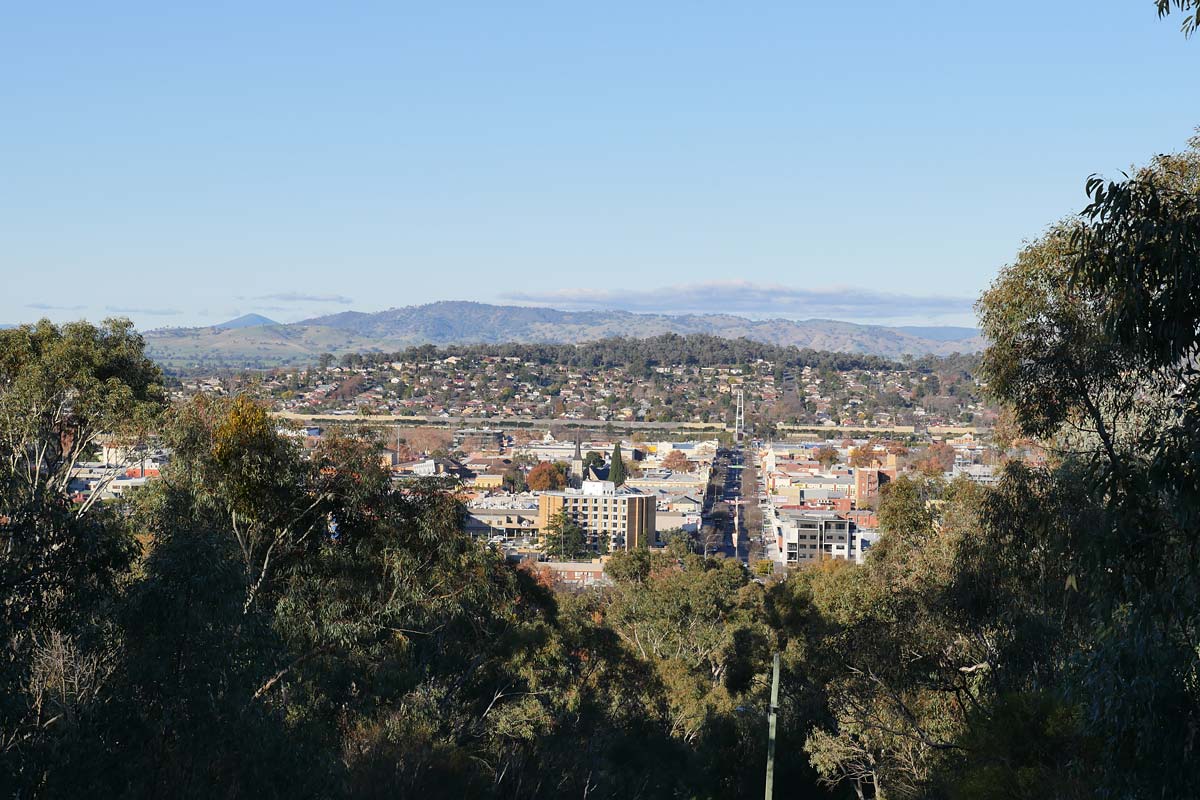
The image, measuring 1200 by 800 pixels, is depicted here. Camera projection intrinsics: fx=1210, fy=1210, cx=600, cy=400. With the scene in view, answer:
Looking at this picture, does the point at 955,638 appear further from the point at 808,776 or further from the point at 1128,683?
the point at 1128,683

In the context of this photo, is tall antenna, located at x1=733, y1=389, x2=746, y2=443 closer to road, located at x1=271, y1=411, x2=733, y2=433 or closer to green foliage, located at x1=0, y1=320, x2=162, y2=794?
road, located at x1=271, y1=411, x2=733, y2=433

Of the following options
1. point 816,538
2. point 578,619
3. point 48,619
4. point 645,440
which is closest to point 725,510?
point 816,538

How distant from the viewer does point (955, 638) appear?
30.7 ft

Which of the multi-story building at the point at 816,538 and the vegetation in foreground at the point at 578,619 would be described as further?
the multi-story building at the point at 816,538

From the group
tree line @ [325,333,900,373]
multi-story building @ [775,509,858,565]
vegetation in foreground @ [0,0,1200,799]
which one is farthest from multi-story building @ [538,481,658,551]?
tree line @ [325,333,900,373]

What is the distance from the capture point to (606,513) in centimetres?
5247

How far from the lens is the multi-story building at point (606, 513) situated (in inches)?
1982

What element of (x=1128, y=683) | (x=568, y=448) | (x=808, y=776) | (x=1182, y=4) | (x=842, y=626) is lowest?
(x=568, y=448)

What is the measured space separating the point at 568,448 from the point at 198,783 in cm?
7956

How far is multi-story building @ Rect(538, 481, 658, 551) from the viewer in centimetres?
5034

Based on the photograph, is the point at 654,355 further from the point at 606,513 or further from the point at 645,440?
the point at 606,513

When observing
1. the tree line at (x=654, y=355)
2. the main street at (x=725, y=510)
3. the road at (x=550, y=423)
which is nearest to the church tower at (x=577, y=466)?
the main street at (x=725, y=510)

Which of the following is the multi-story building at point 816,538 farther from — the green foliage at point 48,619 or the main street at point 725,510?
the green foliage at point 48,619

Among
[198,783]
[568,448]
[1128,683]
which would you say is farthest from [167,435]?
[568,448]
